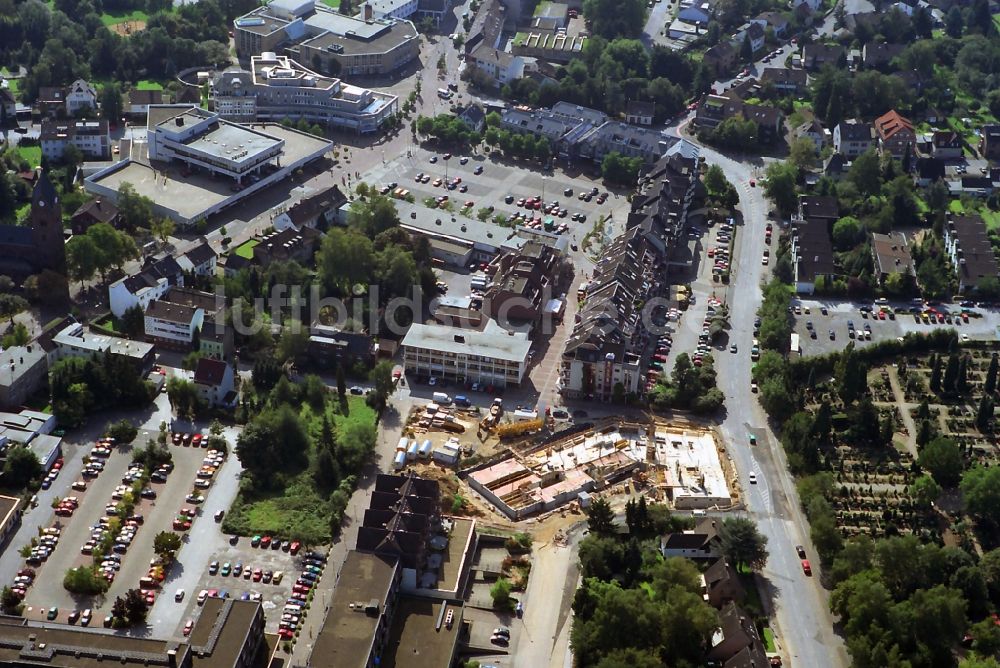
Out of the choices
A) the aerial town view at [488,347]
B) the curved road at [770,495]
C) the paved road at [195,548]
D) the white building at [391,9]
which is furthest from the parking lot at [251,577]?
the white building at [391,9]

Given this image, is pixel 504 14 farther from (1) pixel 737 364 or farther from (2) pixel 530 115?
(1) pixel 737 364

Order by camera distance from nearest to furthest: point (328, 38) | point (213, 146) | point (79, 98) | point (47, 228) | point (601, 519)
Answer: point (601, 519), point (47, 228), point (213, 146), point (79, 98), point (328, 38)

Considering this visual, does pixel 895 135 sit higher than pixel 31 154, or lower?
higher

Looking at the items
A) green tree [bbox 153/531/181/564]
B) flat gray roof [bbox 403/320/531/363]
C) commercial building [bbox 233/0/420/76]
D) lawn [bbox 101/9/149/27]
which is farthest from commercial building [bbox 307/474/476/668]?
lawn [bbox 101/9/149/27]

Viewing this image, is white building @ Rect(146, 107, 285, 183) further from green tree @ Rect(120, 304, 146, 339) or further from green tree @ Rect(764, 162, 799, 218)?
green tree @ Rect(764, 162, 799, 218)

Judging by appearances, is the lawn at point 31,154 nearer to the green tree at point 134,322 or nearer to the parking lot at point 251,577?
the green tree at point 134,322

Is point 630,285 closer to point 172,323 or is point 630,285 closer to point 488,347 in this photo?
point 488,347

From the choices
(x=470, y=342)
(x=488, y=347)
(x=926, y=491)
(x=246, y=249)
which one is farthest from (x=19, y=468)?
(x=926, y=491)
